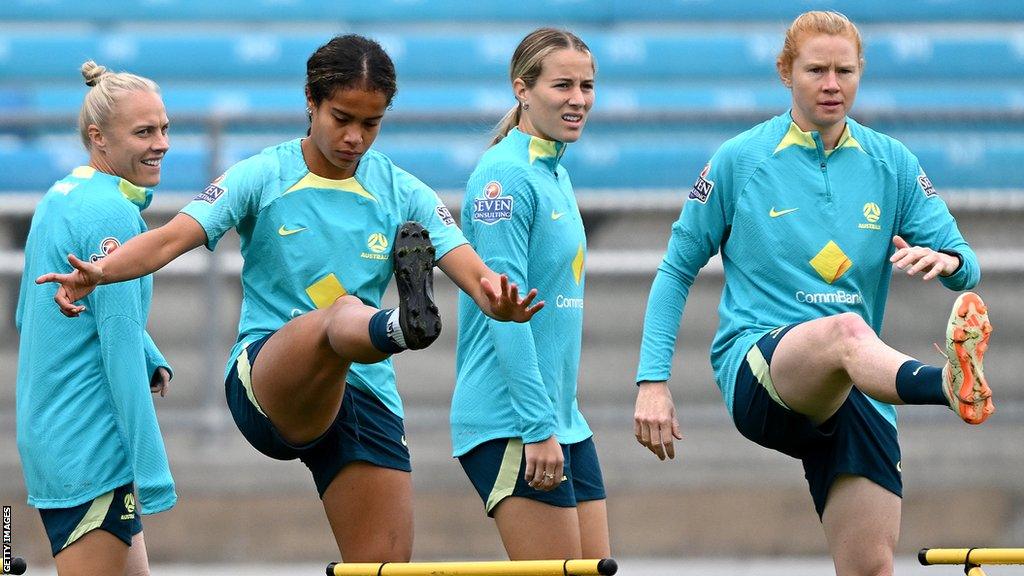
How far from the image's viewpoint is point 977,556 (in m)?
4.38

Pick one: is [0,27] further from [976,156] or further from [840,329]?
[840,329]

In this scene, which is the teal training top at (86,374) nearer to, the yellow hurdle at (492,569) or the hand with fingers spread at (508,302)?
the yellow hurdle at (492,569)

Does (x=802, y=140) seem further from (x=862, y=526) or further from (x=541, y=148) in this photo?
(x=862, y=526)

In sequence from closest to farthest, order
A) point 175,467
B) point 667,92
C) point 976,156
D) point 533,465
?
1. point 533,465
2. point 175,467
3. point 976,156
4. point 667,92

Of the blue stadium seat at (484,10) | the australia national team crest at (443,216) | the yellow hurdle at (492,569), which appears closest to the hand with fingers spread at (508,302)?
the australia national team crest at (443,216)

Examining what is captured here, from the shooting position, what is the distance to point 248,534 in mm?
7832

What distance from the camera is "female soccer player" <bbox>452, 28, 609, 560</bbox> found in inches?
179

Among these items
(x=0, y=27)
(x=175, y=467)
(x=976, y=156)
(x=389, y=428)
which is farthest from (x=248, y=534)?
(x=0, y=27)

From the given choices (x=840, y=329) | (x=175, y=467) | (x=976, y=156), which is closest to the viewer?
(x=840, y=329)

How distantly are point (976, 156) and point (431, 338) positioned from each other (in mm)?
5200

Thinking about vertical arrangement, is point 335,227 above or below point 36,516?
above

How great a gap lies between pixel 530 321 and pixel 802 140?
939 mm

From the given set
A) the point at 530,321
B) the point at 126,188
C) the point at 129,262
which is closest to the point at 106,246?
the point at 126,188

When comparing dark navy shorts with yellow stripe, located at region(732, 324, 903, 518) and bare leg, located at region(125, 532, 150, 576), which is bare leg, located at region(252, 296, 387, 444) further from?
dark navy shorts with yellow stripe, located at region(732, 324, 903, 518)
